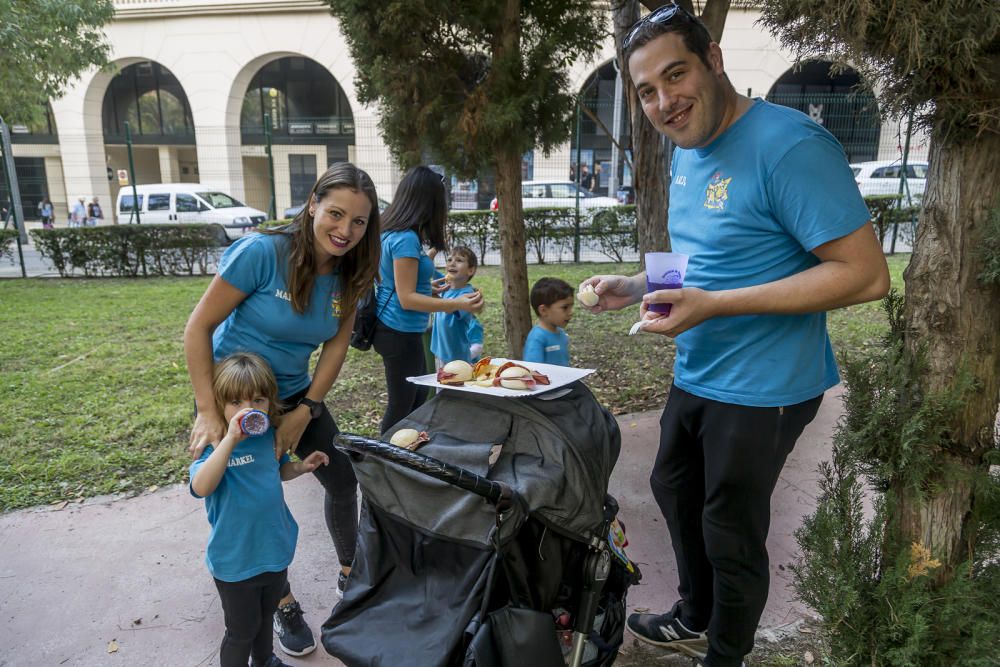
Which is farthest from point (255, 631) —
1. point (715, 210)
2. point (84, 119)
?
point (84, 119)

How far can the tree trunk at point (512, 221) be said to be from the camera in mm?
4613

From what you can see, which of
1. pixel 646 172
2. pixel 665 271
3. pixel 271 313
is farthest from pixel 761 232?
pixel 646 172

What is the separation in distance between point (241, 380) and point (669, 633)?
1768 mm

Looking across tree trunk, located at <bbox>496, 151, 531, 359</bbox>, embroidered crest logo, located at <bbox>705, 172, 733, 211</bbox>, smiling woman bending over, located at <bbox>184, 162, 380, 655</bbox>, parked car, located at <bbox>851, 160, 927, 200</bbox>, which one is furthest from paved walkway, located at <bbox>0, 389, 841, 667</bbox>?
parked car, located at <bbox>851, 160, 927, 200</bbox>

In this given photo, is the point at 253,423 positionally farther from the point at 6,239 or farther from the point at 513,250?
the point at 6,239

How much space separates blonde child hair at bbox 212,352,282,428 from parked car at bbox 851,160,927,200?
14.0 metres

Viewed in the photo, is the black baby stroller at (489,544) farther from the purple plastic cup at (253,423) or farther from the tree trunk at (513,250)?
the tree trunk at (513,250)

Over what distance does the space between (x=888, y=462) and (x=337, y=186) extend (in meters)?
1.87

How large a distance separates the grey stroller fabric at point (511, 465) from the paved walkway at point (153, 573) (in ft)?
3.09

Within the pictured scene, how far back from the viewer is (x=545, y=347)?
11.7 feet

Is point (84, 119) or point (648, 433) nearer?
point (648, 433)

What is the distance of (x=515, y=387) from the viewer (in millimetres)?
1980

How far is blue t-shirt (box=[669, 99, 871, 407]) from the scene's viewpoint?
167cm

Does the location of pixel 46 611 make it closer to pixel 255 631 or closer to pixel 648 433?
pixel 255 631
